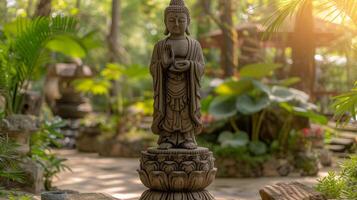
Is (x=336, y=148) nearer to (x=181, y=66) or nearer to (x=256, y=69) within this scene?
(x=256, y=69)

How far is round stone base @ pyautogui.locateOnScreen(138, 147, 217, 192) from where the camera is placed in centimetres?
561

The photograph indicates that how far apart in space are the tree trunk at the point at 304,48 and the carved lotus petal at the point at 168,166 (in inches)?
325

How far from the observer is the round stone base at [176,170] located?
561 cm

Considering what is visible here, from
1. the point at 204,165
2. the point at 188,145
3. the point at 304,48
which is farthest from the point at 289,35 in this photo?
the point at 204,165

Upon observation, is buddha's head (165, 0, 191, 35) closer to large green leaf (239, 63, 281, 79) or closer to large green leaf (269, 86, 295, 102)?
large green leaf (269, 86, 295, 102)

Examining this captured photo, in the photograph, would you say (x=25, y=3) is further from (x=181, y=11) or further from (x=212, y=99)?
(x=181, y=11)

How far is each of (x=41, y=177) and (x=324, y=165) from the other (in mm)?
7265

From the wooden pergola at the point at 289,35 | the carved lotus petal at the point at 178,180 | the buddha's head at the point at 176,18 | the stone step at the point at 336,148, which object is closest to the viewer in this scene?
the carved lotus petal at the point at 178,180

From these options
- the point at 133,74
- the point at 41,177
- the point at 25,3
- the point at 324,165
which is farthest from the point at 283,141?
the point at 25,3

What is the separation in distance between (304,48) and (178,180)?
27.4 feet

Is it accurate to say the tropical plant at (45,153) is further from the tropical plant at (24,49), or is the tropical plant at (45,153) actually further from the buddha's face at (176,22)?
the buddha's face at (176,22)

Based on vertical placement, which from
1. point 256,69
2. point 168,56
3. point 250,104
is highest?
point 256,69

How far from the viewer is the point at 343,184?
6168mm

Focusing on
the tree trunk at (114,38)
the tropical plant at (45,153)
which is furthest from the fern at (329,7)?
the tree trunk at (114,38)
